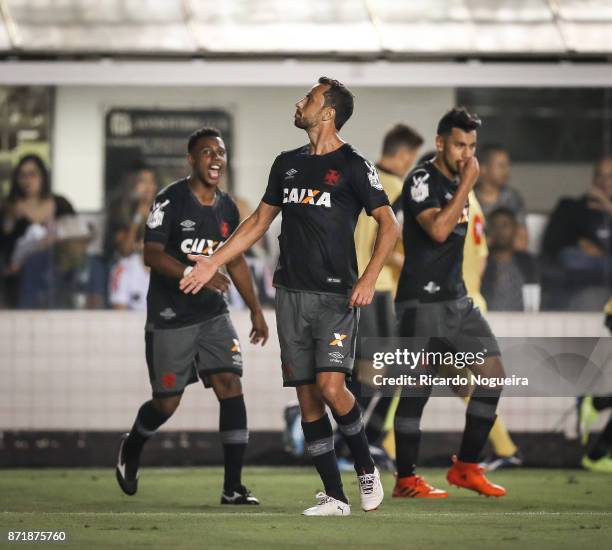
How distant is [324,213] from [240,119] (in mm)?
5289

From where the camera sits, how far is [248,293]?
938 cm

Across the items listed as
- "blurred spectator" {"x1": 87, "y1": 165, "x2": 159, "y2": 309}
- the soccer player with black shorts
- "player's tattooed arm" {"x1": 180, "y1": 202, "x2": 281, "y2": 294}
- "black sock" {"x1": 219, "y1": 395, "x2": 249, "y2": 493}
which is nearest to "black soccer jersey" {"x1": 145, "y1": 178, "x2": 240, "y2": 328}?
"black sock" {"x1": 219, "y1": 395, "x2": 249, "y2": 493}

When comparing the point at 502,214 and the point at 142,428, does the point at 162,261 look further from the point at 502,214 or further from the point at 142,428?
the point at 502,214

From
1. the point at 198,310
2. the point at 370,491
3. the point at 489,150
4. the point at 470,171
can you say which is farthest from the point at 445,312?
the point at 489,150

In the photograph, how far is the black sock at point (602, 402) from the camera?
12.7 m

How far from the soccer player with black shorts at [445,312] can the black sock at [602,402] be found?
3.37 meters

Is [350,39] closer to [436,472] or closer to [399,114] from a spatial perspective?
[399,114]

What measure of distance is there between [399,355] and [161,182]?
3.82 metres

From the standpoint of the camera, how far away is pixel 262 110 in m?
13.3

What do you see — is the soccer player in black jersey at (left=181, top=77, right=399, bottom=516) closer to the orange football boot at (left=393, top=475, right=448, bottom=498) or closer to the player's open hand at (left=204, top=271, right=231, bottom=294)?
the player's open hand at (left=204, top=271, right=231, bottom=294)

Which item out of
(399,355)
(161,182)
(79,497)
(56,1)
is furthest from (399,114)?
(79,497)

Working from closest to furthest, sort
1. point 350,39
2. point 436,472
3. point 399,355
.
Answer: point 399,355 → point 436,472 → point 350,39

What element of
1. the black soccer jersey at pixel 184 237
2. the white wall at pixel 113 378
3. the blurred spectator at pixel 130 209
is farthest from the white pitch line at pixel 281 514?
the blurred spectator at pixel 130 209

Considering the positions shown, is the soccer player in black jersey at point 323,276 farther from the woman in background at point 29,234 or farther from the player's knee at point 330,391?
the woman in background at point 29,234
